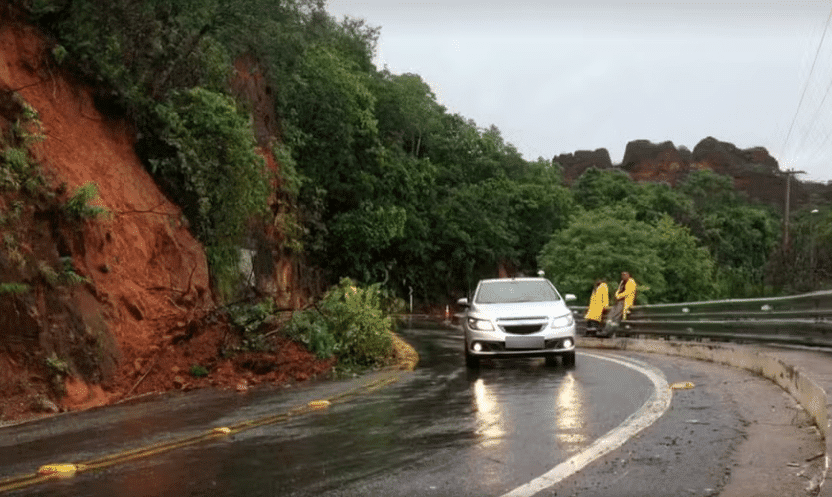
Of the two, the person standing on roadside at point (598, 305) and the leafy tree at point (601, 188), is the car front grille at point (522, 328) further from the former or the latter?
the leafy tree at point (601, 188)

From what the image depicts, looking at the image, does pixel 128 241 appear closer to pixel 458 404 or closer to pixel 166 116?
pixel 166 116

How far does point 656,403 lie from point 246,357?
24.0ft

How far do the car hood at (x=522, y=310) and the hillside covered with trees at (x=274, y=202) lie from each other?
238 cm

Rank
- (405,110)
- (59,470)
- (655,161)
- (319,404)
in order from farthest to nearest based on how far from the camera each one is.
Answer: (655,161), (405,110), (319,404), (59,470)

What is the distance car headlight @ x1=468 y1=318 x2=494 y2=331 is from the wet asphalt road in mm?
2777

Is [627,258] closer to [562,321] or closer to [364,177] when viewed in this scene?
[364,177]

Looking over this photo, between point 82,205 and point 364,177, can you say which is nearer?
point 82,205

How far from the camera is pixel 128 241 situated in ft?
54.7

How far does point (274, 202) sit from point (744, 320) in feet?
64.4

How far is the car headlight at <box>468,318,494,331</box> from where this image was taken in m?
16.5

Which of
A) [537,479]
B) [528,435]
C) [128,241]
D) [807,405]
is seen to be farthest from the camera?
[128,241]

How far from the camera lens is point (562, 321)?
54.1 ft

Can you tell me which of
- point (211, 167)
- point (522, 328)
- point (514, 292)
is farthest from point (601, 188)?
point (522, 328)

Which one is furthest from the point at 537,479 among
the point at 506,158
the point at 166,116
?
the point at 506,158
